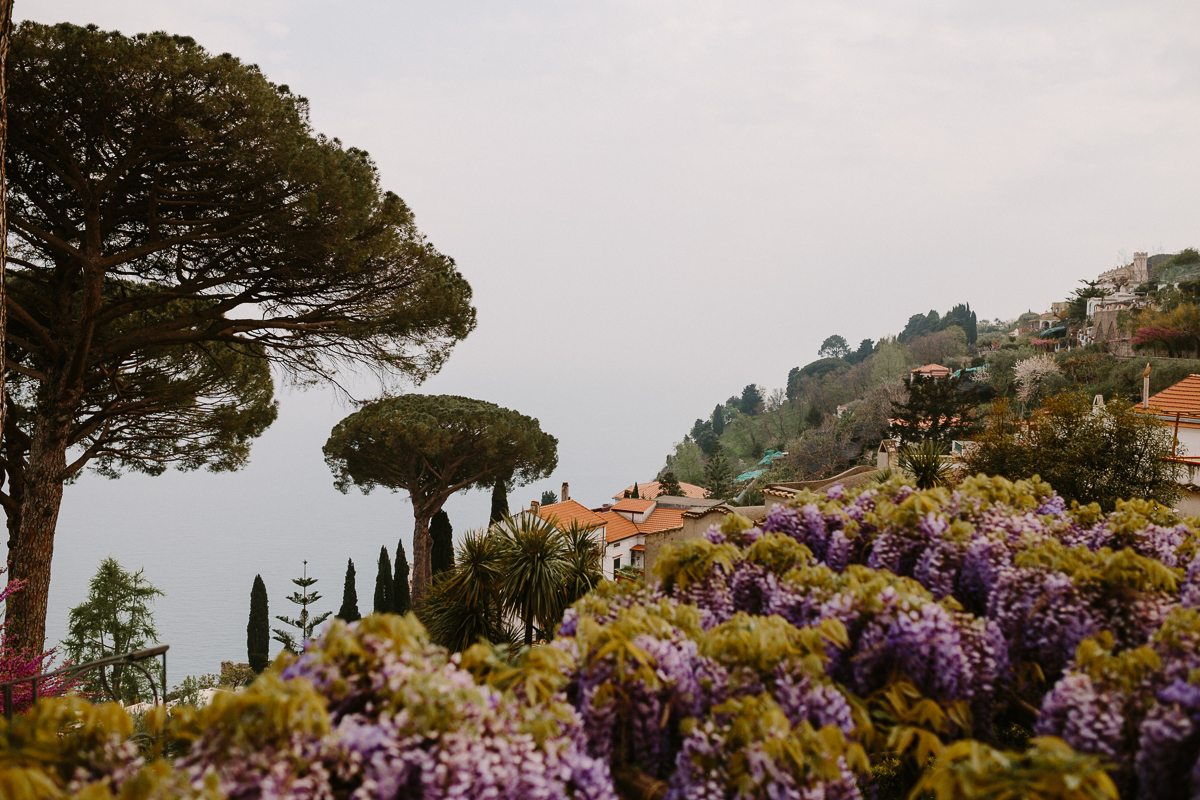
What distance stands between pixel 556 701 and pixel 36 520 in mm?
9266

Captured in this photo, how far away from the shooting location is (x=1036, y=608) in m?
2.43

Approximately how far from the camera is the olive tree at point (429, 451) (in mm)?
19078

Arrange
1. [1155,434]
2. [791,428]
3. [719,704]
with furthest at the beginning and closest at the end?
1. [791,428]
2. [1155,434]
3. [719,704]

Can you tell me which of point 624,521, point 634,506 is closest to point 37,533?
point 624,521

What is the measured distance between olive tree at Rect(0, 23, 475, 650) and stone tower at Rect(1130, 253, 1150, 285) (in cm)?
6818

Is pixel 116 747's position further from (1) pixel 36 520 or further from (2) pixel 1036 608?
(1) pixel 36 520

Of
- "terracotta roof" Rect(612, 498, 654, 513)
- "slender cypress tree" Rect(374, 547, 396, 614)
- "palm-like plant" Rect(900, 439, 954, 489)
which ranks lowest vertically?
"slender cypress tree" Rect(374, 547, 396, 614)

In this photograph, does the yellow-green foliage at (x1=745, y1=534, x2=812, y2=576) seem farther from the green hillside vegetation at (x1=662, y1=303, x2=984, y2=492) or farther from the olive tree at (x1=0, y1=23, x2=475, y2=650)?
the green hillside vegetation at (x1=662, y1=303, x2=984, y2=492)

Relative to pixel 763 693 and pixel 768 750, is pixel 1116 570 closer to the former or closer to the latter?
pixel 763 693

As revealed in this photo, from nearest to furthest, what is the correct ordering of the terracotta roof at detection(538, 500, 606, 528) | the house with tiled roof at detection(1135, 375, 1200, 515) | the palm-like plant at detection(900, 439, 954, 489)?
the palm-like plant at detection(900, 439, 954, 489)
the house with tiled roof at detection(1135, 375, 1200, 515)
the terracotta roof at detection(538, 500, 606, 528)

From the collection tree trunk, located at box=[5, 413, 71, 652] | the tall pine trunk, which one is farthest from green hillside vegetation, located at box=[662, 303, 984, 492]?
tree trunk, located at box=[5, 413, 71, 652]

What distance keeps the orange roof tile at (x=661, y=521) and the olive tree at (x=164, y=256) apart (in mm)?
15911

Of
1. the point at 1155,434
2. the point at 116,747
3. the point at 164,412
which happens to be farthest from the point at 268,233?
the point at 1155,434

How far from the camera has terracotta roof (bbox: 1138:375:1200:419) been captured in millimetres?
13070
